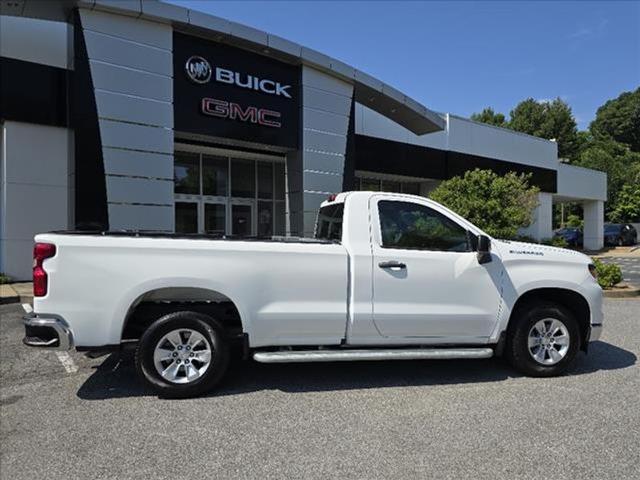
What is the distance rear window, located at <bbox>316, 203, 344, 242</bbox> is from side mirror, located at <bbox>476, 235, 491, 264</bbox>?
143 cm

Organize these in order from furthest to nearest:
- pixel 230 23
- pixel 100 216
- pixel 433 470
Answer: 1. pixel 230 23
2. pixel 100 216
3. pixel 433 470

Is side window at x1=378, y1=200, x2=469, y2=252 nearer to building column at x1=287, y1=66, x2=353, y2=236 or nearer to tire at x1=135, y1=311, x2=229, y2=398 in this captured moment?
tire at x1=135, y1=311, x2=229, y2=398

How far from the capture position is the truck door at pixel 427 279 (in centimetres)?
512

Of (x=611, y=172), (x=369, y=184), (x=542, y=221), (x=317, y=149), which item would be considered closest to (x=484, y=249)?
(x=317, y=149)

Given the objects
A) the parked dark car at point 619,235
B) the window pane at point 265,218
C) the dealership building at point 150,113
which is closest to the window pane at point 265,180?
the window pane at point 265,218

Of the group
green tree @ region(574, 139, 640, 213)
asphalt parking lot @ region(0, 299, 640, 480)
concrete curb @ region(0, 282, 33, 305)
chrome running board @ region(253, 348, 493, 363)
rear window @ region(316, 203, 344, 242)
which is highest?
green tree @ region(574, 139, 640, 213)

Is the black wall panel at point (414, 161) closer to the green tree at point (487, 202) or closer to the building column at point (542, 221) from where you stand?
the building column at point (542, 221)

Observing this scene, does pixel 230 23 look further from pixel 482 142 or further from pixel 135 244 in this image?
pixel 482 142

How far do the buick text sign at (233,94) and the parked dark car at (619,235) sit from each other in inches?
1254

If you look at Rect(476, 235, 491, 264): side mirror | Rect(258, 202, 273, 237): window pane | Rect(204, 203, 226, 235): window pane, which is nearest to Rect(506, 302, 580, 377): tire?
Rect(476, 235, 491, 264): side mirror

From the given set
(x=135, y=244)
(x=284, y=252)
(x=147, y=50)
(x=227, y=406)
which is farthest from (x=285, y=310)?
(x=147, y=50)

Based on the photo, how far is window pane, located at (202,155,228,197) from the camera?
18.1 m

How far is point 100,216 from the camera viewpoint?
450 inches

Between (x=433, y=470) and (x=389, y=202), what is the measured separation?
2.83 m
